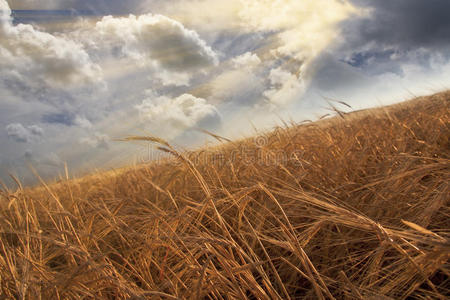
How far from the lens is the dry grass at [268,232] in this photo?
56 cm

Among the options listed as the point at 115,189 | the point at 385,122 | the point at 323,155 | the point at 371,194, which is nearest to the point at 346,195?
the point at 371,194

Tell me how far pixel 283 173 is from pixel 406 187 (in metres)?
0.59

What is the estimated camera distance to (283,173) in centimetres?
145

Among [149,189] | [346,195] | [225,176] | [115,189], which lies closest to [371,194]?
[346,195]

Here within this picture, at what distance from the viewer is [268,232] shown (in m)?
1.06

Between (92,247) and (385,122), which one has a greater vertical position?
(385,122)

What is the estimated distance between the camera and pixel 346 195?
123cm

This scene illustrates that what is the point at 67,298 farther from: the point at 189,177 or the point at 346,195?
the point at 189,177

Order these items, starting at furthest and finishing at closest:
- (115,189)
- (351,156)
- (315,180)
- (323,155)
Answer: (115,189) → (323,155) → (351,156) → (315,180)

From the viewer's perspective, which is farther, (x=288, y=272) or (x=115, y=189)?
(x=115, y=189)

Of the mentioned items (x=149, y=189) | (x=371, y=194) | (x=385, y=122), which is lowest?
(x=371, y=194)

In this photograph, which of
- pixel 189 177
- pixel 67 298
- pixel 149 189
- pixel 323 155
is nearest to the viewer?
pixel 67 298

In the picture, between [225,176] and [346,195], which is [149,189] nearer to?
[225,176]

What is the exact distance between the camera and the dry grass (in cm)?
56
